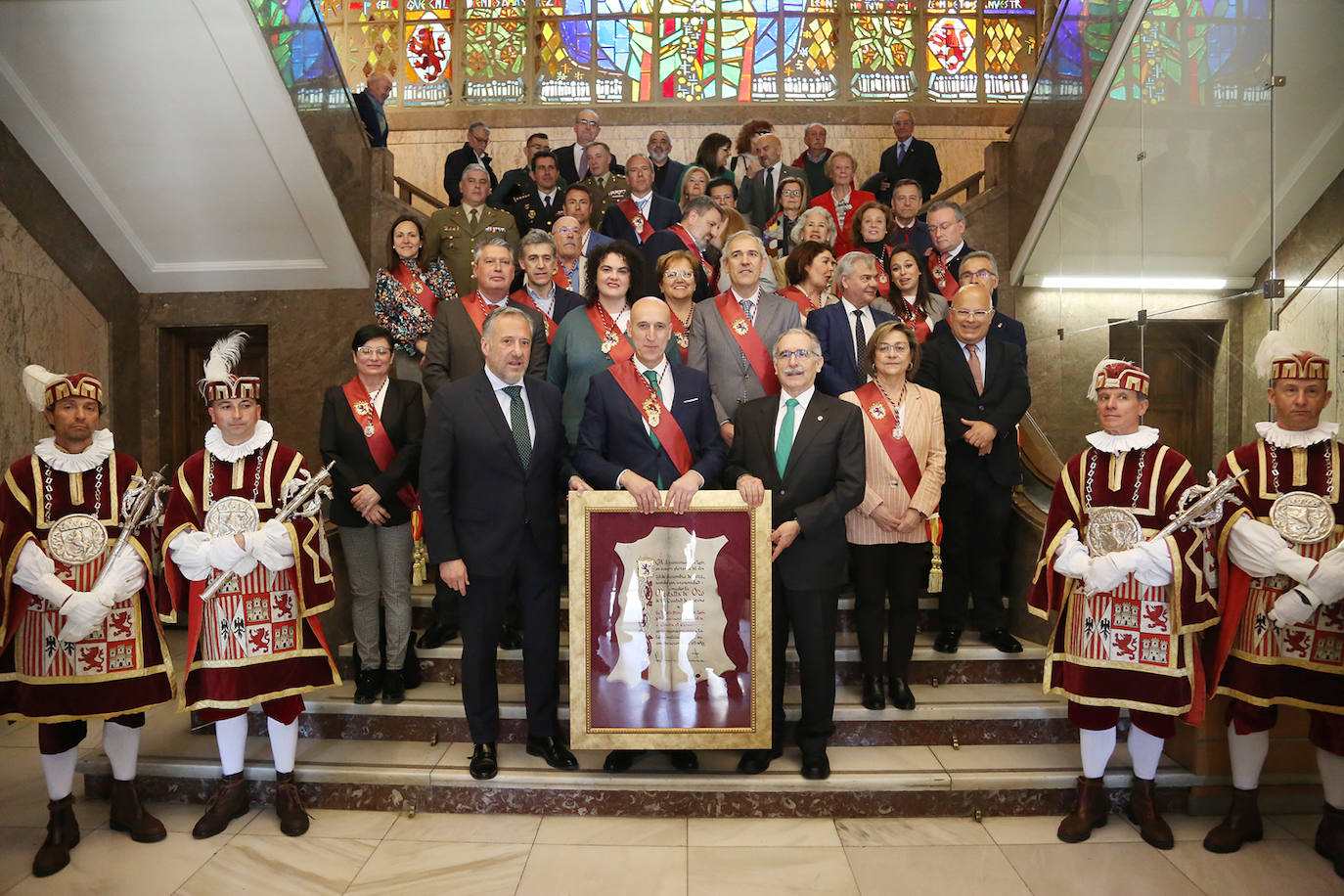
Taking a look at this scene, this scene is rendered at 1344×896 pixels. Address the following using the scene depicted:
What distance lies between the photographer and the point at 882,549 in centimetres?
372

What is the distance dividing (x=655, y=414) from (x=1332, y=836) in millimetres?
2851

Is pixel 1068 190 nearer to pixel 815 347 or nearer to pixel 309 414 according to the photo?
pixel 815 347

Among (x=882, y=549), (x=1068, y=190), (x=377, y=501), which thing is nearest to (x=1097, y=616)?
(x=882, y=549)

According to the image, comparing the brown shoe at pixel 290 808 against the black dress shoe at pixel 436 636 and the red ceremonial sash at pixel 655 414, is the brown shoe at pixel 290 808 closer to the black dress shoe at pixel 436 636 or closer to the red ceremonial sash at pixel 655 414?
the black dress shoe at pixel 436 636

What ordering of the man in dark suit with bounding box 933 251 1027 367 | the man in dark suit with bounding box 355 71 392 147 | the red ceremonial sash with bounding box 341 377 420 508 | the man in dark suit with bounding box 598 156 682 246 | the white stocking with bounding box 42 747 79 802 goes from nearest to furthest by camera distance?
the white stocking with bounding box 42 747 79 802, the red ceremonial sash with bounding box 341 377 420 508, the man in dark suit with bounding box 933 251 1027 367, the man in dark suit with bounding box 598 156 682 246, the man in dark suit with bounding box 355 71 392 147

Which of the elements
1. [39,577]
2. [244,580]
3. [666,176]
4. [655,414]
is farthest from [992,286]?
[39,577]

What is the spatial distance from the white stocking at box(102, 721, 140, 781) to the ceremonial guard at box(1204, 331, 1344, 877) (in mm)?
4027

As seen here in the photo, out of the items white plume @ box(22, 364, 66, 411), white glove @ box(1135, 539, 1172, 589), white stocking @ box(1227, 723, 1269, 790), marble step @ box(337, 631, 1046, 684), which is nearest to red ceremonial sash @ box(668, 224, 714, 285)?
marble step @ box(337, 631, 1046, 684)

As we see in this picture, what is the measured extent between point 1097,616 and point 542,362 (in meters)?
2.52

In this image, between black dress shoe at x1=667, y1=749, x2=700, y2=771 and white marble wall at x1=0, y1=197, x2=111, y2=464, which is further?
white marble wall at x1=0, y1=197, x2=111, y2=464

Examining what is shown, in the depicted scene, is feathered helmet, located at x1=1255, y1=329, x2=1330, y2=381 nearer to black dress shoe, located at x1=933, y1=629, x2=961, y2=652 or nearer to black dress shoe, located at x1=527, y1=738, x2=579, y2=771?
black dress shoe, located at x1=933, y1=629, x2=961, y2=652

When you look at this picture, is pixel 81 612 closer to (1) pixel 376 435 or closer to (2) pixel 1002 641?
(1) pixel 376 435

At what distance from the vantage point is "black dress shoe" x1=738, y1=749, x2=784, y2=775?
11.4 ft

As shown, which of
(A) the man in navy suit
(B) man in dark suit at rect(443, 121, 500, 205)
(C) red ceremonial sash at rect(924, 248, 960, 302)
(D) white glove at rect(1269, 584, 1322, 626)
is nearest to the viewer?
(D) white glove at rect(1269, 584, 1322, 626)
